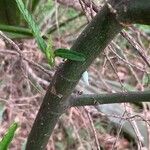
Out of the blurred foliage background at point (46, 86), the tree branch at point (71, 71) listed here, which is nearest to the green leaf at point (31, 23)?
the tree branch at point (71, 71)

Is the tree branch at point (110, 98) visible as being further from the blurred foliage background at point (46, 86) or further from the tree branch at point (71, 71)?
the blurred foliage background at point (46, 86)

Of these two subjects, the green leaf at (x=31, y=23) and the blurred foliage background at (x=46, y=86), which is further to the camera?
the blurred foliage background at (x=46, y=86)

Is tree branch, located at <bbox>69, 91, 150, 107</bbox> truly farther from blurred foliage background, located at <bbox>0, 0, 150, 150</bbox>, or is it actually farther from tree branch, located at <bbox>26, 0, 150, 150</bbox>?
blurred foliage background, located at <bbox>0, 0, 150, 150</bbox>

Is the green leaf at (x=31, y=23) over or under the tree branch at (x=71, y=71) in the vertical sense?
over

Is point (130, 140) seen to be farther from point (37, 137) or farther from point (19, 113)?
point (37, 137)

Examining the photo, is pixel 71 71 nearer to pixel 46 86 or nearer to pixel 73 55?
pixel 73 55

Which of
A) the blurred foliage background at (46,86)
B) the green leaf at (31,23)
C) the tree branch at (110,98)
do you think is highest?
the green leaf at (31,23)
